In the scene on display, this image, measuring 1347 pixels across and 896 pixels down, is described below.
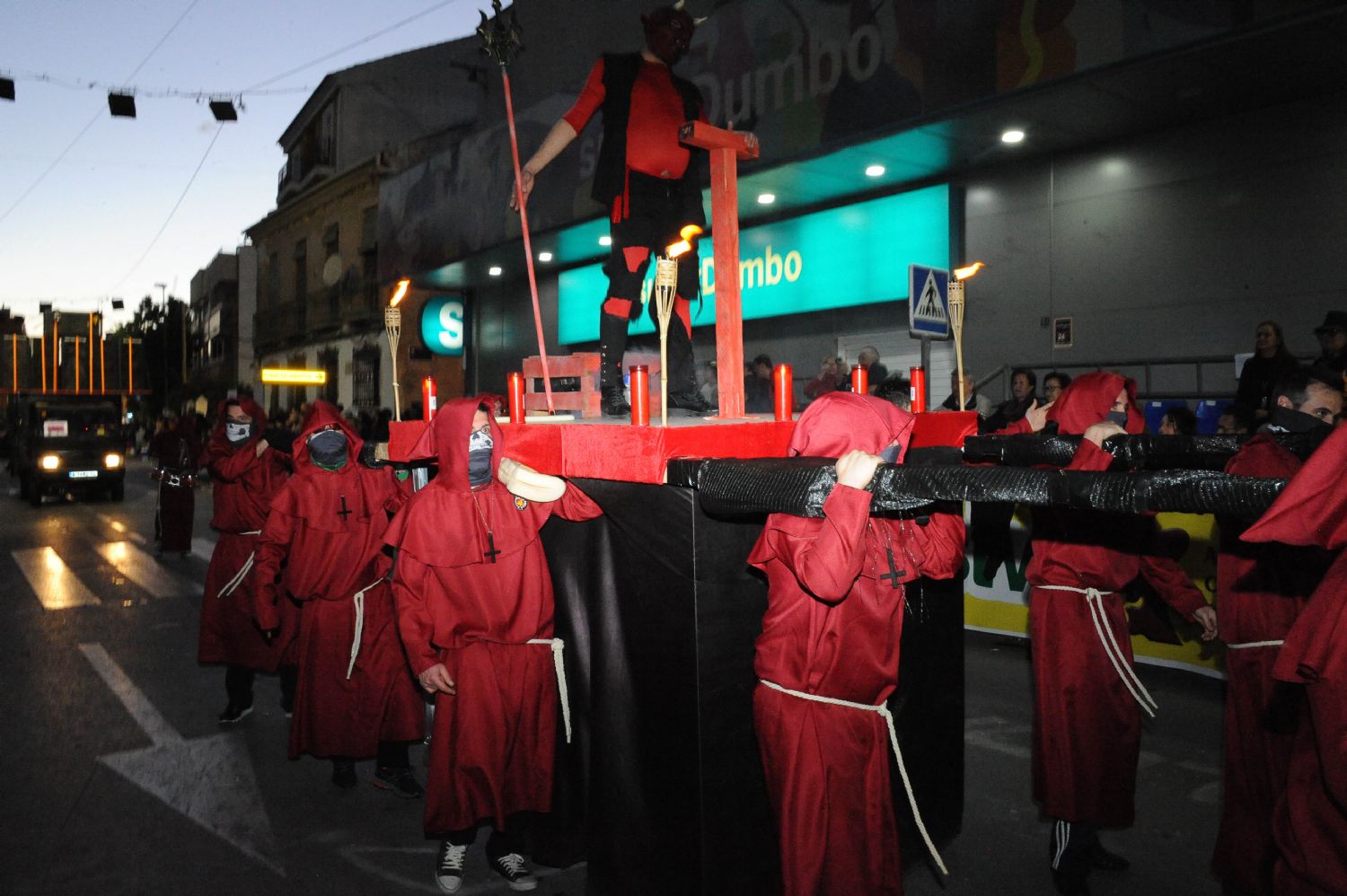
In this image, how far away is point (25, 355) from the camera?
2409 cm

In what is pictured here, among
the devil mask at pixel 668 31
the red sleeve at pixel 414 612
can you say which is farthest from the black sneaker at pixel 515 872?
the devil mask at pixel 668 31

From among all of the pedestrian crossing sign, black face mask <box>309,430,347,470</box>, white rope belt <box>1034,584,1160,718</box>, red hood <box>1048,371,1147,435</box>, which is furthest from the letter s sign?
white rope belt <box>1034,584,1160,718</box>

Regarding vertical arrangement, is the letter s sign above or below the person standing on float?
above

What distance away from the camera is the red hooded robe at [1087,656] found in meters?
4.17

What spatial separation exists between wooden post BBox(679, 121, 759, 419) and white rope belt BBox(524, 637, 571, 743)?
134cm

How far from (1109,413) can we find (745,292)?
11.3m

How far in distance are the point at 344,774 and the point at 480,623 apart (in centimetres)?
210

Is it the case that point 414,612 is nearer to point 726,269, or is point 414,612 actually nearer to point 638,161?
point 726,269

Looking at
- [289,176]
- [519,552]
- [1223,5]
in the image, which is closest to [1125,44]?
[1223,5]

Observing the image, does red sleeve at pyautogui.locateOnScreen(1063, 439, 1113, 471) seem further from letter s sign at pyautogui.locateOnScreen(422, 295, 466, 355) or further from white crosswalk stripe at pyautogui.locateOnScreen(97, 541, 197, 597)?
letter s sign at pyautogui.locateOnScreen(422, 295, 466, 355)

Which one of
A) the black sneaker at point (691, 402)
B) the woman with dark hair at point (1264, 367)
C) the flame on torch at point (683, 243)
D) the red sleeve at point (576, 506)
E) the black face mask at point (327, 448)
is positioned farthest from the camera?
the woman with dark hair at point (1264, 367)

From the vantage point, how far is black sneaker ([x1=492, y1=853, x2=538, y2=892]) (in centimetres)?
432

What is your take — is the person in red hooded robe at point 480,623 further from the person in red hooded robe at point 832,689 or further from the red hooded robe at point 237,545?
the red hooded robe at point 237,545

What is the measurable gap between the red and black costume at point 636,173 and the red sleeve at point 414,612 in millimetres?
1529
